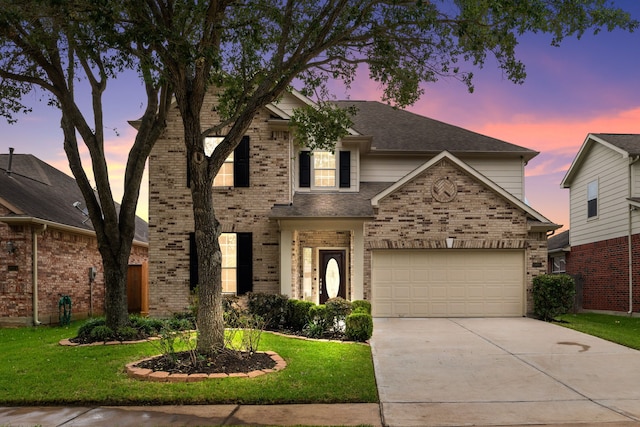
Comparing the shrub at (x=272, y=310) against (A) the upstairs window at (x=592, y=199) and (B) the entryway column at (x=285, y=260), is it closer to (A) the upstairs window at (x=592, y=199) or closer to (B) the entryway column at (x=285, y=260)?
(B) the entryway column at (x=285, y=260)

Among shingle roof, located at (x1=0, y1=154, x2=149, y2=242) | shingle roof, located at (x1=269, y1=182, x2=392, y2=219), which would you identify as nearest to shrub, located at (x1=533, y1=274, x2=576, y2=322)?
shingle roof, located at (x1=269, y1=182, x2=392, y2=219)

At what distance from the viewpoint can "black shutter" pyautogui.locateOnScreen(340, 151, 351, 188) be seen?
1750 centimetres

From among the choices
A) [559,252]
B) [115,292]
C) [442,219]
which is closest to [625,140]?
[559,252]

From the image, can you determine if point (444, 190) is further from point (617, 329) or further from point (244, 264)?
point (244, 264)

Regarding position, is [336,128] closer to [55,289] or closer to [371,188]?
[371,188]

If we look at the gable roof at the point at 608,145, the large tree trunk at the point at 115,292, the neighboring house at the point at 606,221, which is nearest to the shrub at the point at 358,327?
the large tree trunk at the point at 115,292

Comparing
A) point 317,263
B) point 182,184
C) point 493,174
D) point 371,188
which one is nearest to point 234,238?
point 182,184

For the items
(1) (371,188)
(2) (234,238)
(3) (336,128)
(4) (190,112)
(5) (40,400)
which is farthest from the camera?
(1) (371,188)

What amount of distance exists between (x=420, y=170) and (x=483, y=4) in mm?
8247

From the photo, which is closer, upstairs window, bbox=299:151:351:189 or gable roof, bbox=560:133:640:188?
upstairs window, bbox=299:151:351:189

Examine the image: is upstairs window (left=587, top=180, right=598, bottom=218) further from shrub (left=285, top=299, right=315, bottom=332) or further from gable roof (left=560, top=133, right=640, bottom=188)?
shrub (left=285, top=299, right=315, bottom=332)

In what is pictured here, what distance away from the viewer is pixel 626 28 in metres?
8.88

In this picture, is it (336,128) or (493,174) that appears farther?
(493,174)

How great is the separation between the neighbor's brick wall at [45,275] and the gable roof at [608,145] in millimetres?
18695
